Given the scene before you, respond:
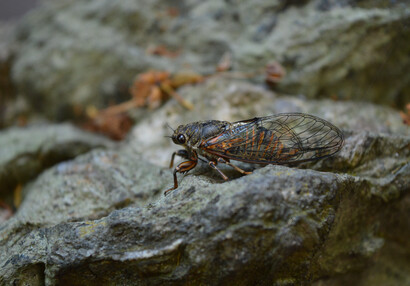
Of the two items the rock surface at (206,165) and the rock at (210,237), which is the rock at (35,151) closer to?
the rock surface at (206,165)

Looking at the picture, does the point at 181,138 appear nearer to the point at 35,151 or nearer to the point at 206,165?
the point at 206,165

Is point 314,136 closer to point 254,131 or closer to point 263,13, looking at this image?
point 254,131

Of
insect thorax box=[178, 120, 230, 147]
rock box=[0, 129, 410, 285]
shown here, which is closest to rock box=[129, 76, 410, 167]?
insect thorax box=[178, 120, 230, 147]

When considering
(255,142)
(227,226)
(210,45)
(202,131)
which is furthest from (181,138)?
(210,45)

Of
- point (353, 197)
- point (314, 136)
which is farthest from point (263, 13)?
point (353, 197)

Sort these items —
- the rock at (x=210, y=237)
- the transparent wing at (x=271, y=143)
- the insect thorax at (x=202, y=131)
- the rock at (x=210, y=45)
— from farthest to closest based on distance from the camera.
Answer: the rock at (x=210, y=45)
the insect thorax at (x=202, y=131)
the transparent wing at (x=271, y=143)
the rock at (x=210, y=237)

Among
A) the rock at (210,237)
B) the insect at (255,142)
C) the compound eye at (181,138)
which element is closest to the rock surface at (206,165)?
the rock at (210,237)
